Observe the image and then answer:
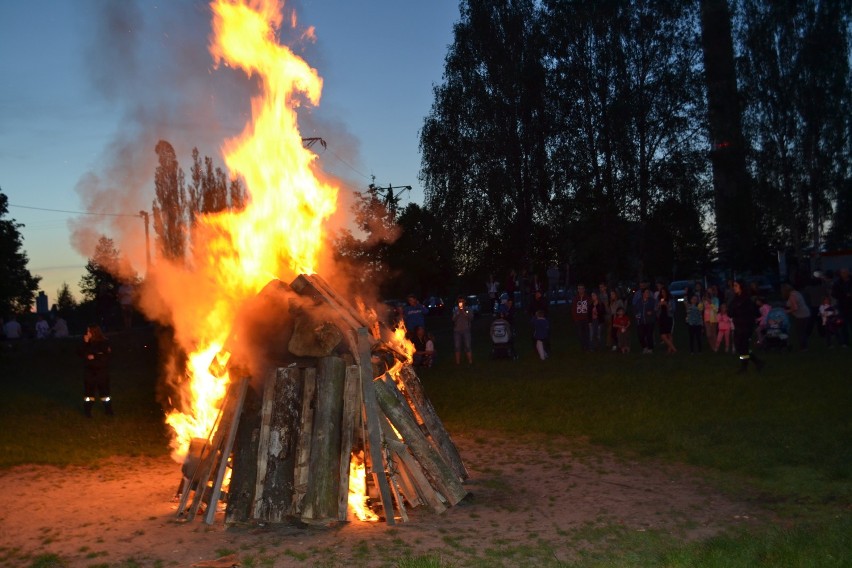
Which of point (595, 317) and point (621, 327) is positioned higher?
point (595, 317)

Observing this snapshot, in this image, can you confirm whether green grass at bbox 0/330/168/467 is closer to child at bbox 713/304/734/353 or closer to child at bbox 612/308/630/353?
child at bbox 612/308/630/353

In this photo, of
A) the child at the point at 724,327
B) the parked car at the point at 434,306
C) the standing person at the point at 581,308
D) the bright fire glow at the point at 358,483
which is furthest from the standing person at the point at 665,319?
the parked car at the point at 434,306

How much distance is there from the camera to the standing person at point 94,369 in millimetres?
16672

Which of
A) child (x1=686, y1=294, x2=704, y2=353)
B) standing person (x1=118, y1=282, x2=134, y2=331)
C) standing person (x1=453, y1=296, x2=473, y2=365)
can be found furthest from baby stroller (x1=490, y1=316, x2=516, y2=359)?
standing person (x1=118, y1=282, x2=134, y2=331)

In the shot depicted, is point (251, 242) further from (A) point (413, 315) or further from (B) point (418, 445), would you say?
(A) point (413, 315)

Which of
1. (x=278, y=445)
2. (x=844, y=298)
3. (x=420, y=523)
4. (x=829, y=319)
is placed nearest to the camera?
(x=420, y=523)

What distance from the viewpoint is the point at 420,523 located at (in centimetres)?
803

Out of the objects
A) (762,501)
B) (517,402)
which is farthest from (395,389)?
(517,402)

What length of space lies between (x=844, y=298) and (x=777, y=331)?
68.8 inches

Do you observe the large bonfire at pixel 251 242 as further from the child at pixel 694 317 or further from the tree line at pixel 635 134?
the tree line at pixel 635 134

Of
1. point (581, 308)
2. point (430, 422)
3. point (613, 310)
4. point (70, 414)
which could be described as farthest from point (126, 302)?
point (430, 422)

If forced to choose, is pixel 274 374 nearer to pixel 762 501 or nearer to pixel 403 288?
pixel 762 501

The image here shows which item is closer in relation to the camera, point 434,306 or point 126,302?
point 126,302

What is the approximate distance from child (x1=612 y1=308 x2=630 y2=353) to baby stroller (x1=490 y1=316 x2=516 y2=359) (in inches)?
114
